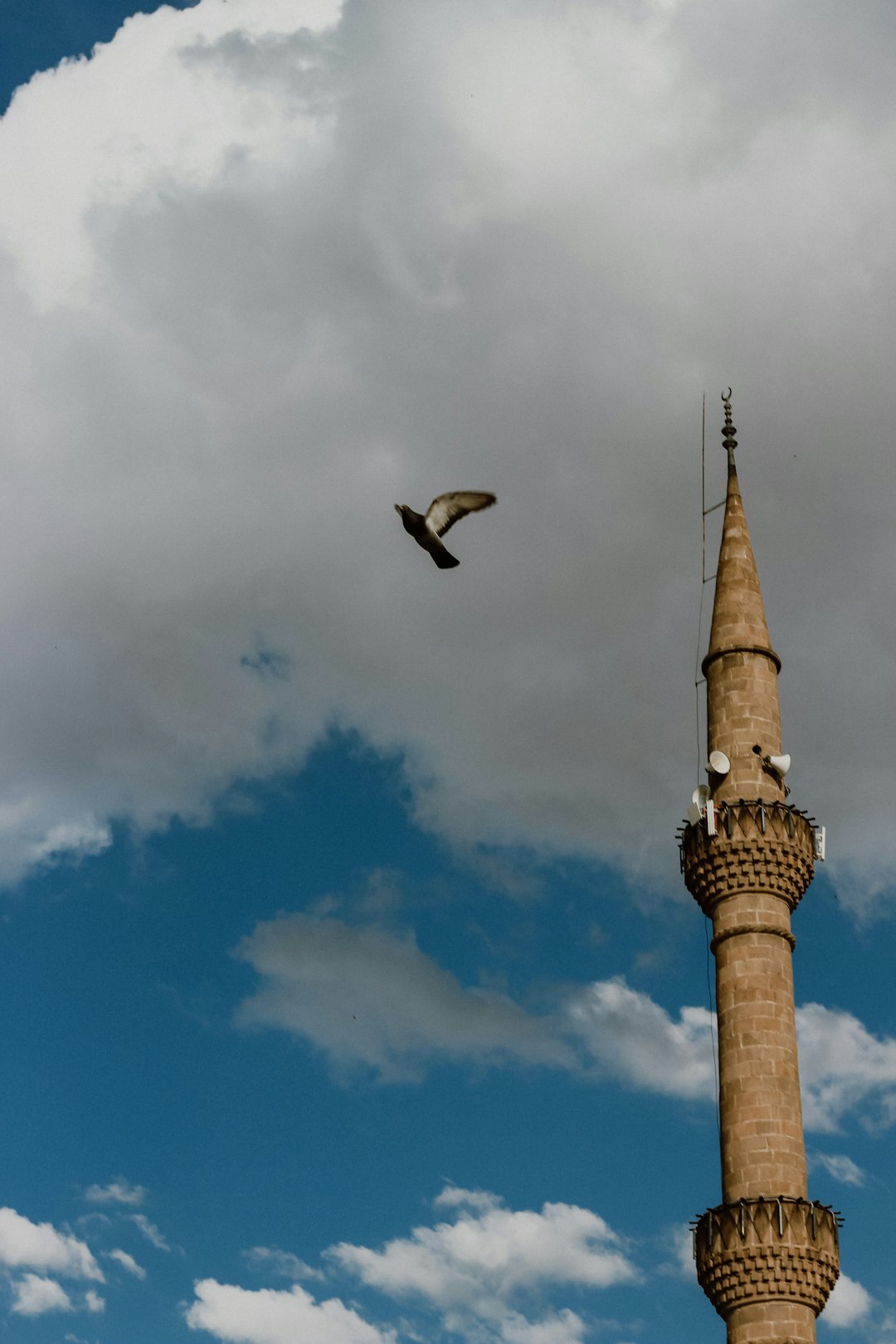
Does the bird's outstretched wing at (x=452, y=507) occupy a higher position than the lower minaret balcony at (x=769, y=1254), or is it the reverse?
the bird's outstretched wing at (x=452, y=507)

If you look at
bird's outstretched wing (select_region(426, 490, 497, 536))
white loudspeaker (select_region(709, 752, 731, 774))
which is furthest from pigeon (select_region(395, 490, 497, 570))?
white loudspeaker (select_region(709, 752, 731, 774))

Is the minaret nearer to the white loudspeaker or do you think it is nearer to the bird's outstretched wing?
the white loudspeaker

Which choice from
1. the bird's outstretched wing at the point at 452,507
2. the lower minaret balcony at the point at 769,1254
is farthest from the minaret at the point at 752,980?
the bird's outstretched wing at the point at 452,507

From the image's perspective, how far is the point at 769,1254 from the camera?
31844 mm

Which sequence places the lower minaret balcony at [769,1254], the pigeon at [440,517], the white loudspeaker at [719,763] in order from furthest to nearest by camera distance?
the white loudspeaker at [719,763] < the lower minaret balcony at [769,1254] < the pigeon at [440,517]

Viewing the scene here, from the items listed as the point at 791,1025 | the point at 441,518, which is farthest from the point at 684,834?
the point at 441,518

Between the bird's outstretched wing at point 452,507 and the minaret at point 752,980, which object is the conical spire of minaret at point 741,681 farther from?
the bird's outstretched wing at point 452,507

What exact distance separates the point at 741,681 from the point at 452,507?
42.5 feet

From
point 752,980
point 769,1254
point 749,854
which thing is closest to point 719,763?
point 749,854

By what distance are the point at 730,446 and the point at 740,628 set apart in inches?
204

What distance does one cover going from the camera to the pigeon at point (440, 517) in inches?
1027

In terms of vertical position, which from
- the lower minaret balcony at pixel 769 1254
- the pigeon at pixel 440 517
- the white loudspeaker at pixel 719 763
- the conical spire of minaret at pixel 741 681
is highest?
the conical spire of minaret at pixel 741 681

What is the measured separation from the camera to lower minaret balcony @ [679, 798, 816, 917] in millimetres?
35719

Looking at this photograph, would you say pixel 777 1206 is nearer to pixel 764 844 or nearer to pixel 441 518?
pixel 764 844
